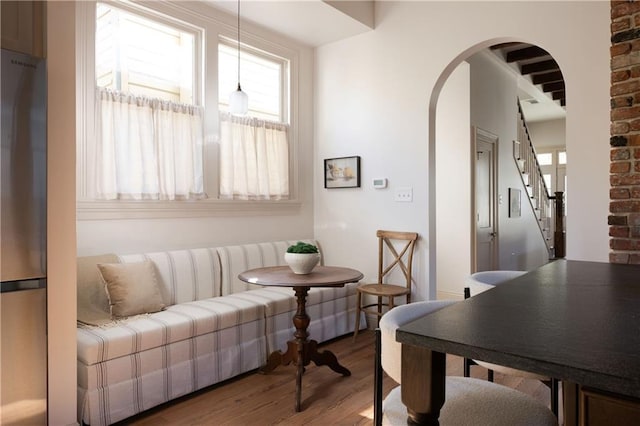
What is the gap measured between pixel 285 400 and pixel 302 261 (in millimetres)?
866

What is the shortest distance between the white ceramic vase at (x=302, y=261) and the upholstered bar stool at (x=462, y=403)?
4.49 ft

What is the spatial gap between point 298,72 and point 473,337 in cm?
410

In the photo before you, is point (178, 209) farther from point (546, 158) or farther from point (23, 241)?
point (546, 158)

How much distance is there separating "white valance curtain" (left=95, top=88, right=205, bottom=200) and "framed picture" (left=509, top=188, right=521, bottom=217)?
15.0ft

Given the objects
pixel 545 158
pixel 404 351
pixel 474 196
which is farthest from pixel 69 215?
pixel 545 158

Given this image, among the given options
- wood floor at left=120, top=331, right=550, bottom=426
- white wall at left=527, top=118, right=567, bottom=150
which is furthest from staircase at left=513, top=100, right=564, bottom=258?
wood floor at left=120, top=331, right=550, bottom=426

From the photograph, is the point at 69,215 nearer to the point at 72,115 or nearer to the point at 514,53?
the point at 72,115

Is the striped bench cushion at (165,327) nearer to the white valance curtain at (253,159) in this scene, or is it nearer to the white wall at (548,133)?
the white valance curtain at (253,159)

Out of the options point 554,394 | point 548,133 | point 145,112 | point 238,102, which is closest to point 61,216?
point 145,112

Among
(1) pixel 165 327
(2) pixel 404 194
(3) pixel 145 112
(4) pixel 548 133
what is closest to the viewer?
(1) pixel 165 327

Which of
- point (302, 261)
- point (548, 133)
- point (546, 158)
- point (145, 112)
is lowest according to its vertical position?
point (302, 261)

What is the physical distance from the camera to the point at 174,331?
2553 mm

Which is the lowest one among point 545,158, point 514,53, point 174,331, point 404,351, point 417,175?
point 174,331

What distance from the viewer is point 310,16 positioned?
3.86 metres
